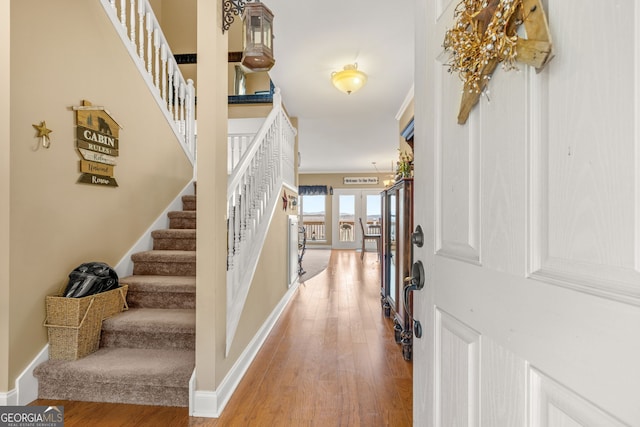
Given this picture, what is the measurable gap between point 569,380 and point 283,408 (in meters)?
1.69

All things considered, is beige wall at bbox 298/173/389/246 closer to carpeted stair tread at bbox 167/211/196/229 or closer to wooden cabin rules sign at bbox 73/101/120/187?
carpeted stair tread at bbox 167/211/196/229

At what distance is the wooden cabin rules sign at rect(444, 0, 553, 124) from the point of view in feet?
1.68

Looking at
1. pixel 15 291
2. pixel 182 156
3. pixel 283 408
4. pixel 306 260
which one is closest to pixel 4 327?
pixel 15 291

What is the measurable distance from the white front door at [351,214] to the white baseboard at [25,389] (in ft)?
29.9

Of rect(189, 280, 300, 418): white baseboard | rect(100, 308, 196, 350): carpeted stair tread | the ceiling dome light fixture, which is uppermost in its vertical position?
the ceiling dome light fixture

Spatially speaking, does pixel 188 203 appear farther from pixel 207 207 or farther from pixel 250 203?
pixel 207 207

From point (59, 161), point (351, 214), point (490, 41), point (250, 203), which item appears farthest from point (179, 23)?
point (351, 214)

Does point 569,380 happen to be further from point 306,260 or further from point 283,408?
point 306,260

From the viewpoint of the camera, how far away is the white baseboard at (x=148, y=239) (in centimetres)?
261

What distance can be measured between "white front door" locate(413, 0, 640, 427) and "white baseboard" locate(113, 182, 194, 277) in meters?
2.64

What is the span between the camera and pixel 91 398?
1827 mm

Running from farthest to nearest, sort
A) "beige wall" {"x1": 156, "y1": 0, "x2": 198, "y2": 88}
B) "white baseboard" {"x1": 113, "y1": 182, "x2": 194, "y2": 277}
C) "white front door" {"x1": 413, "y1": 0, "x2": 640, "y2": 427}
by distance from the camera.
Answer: "beige wall" {"x1": 156, "y1": 0, "x2": 198, "y2": 88} → "white baseboard" {"x1": 113, "y1": 182, "x2": 194, "y2": 277} → "white front door" {"x1": 413, "y1": 0, "x2": 640, "y2": 427}

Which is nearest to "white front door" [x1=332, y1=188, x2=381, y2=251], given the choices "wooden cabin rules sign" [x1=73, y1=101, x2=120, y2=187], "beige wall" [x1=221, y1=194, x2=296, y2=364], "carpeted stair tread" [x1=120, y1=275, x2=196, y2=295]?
"beige wall" [x1=221, y1=194, x2=296, y2=364]

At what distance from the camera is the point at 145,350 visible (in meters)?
2.07
